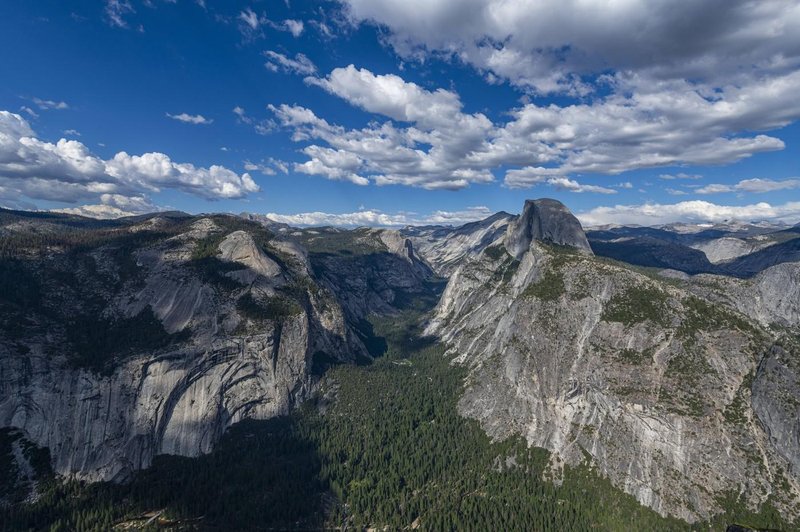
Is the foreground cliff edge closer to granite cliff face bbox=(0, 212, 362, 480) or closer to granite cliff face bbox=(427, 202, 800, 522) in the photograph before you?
granite cliff face bbox=(427, 202, 800, 522)

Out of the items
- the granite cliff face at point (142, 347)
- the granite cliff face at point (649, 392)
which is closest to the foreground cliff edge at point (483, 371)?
the granite cliff face at point (649, 392)

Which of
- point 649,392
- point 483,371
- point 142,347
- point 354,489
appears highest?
point 142,347

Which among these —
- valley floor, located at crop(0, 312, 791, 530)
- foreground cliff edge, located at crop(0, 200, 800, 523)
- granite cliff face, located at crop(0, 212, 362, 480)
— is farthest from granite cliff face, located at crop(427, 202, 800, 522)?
granite cliff face, located at crop(0, 212, 362, 480)

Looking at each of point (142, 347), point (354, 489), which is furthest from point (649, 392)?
point (142, 347)

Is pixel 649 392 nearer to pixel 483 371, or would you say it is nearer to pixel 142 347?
pixel 483 371

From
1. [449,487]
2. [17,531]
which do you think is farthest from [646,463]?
[17,531]

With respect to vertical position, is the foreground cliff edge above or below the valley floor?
above

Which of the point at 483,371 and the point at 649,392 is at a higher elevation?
the point at 649,392

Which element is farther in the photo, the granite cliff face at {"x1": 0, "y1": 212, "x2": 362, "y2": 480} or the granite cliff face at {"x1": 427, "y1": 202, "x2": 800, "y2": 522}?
the granite cliff face at {"x1": 0, "y1": 212, "x2": 362, "y2": 480}
